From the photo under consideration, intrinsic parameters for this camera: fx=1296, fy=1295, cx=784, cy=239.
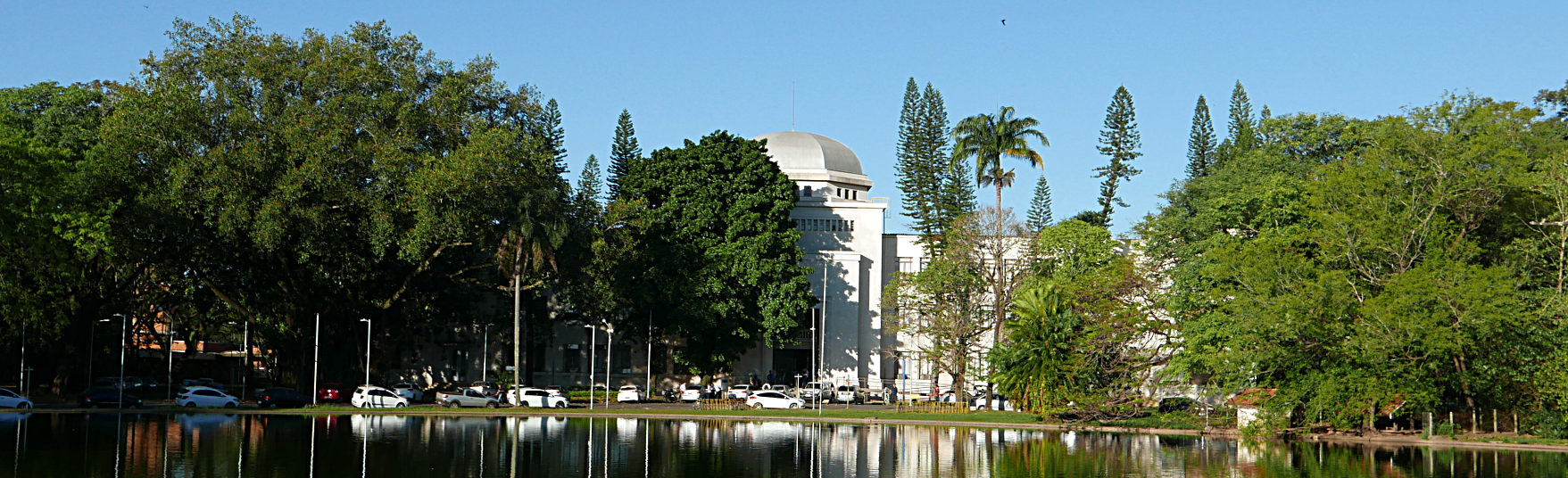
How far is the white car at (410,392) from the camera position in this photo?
4778 cm

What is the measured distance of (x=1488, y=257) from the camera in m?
35.3

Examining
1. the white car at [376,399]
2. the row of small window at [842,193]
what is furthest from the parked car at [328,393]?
the row of small window at [842,193]

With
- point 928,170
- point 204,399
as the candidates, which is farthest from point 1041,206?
point 204,399

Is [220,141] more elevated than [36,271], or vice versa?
[220,141]

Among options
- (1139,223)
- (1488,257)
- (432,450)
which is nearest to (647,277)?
(1139,223)

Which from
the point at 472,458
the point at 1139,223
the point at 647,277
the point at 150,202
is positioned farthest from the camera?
the point at 647,277

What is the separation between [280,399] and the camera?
45.2 metres

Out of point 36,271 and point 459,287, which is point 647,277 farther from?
point 36,271

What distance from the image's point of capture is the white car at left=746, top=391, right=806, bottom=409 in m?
47.8

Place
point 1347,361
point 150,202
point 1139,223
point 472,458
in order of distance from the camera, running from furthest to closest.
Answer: point 1139,223, point 150,202, point 1347,361, point 472,458

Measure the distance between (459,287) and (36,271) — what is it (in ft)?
53.8

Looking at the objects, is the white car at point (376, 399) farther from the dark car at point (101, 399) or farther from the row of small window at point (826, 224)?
the row of small window at point (826, 224)

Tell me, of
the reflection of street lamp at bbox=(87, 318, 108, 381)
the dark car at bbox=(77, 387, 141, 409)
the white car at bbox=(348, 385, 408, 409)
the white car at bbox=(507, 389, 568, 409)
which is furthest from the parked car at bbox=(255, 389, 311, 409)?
the reflection of street lamp at bbox=(87, 318, 108, 381)

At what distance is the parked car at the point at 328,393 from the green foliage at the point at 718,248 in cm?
1214
